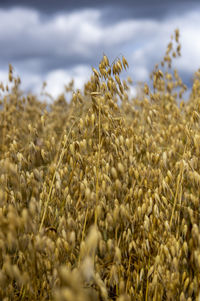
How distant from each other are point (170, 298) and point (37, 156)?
1.06 m

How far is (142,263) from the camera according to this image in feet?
5.95

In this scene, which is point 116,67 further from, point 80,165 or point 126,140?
point 80,165

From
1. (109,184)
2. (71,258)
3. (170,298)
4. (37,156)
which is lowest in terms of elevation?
(170,298)

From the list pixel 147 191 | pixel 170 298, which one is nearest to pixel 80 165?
pixel 147 191

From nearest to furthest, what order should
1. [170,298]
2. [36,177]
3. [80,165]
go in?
[170,298], [36,177], [80,165]

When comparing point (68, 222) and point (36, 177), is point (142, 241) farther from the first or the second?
point (36, 177)

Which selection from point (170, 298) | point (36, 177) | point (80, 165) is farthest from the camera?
point (80, 165)

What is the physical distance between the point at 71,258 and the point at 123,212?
13.5 inches

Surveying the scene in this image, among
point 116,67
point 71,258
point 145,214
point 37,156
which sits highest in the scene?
point 116,67

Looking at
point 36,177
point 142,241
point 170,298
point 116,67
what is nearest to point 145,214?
point 142,241

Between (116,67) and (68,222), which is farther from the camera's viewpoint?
(116,67)

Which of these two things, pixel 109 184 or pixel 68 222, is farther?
pixel 109 184

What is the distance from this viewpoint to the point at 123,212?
1678 millimetres

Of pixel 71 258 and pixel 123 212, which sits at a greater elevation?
pixel 123 212
